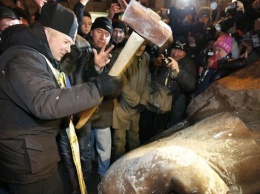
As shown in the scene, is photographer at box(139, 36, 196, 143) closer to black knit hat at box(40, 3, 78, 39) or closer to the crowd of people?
the crowd of people

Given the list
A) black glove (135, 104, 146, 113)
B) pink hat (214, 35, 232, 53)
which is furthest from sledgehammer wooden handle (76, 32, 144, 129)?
pink hat (214, 35, 232, 53)

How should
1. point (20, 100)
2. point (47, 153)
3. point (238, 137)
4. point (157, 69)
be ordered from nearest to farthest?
1. point (20, 100)
2. point (47, 153)
3. point (238, 137)
4. point (157, 69)

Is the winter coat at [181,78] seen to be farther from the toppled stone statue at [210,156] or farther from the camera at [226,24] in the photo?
the camera at [226,24]

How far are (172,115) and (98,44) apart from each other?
195 cm

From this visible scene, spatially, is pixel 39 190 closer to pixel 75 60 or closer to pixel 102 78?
pixel 102 78

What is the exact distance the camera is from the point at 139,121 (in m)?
4.82

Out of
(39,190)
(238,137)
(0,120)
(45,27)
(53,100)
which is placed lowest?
(39,190)

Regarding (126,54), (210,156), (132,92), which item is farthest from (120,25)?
(210,156)

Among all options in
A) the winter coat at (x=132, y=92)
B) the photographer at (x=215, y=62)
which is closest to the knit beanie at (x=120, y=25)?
the winter coat at (x=132, y=92)

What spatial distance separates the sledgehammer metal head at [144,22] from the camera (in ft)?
7.65

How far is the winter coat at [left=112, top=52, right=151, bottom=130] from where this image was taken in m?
4.17

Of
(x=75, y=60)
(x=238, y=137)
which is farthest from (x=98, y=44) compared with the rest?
(x=238, y=137)

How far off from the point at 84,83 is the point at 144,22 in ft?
2.53

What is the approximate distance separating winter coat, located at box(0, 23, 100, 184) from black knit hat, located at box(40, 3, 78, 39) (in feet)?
0.34
